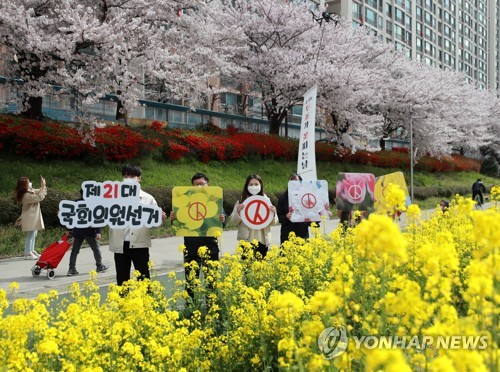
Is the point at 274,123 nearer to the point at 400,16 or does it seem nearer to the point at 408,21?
the point at 400,16

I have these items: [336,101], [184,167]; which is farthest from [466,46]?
[184,167]

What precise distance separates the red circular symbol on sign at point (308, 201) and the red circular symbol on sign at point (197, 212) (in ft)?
6.38

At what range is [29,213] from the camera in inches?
393

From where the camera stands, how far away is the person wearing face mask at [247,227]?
6.36m

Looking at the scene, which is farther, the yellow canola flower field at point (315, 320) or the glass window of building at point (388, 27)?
the glass window of building at point (388, 27)

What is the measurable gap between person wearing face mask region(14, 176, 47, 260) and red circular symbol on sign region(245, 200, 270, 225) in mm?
5549

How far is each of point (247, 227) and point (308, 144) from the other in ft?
14.9

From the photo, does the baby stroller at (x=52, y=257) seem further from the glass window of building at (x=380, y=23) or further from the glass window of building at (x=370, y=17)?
the glass window of building at (x=380, y=23)

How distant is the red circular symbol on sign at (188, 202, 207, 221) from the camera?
19.3ft

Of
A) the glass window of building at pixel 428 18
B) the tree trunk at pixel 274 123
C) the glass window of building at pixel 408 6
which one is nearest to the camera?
the tree trunk at pixel 274 123

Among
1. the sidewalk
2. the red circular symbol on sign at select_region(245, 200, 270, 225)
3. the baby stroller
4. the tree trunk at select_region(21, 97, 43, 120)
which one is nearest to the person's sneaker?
the sidewalk

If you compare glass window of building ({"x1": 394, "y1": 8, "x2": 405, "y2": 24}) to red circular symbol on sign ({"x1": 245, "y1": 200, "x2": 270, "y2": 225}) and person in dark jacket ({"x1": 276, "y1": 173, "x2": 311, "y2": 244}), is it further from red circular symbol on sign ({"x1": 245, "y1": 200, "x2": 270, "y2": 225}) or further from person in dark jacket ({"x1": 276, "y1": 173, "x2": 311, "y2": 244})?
red circular symbol on sign ({"x1": 245, "y1": 200, "x2": 270, "y2": 225})

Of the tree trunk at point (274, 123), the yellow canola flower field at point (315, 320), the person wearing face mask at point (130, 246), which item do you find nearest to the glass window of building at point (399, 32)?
the tree trunk at point (274, 123)

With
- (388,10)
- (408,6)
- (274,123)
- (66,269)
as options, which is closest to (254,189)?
(66,269)
